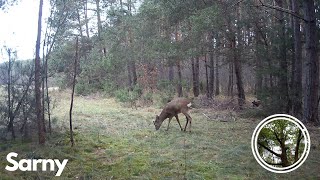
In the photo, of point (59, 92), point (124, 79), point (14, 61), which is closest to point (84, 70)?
point (124, 79)

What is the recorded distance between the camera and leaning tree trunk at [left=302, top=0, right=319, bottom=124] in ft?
27.0

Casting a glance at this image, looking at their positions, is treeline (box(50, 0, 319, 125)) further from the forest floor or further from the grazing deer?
the grazing deer

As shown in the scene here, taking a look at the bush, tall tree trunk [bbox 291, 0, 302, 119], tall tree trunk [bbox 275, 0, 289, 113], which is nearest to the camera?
tall tree trunk [bbox 291, 0, 302, 119]

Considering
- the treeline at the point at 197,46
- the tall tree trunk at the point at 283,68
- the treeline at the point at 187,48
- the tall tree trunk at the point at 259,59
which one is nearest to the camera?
the treeline at the point at 187,48

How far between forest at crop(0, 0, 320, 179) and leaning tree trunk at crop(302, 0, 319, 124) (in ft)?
0.08

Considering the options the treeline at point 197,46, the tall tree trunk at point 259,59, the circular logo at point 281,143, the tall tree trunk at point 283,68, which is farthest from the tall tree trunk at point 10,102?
the tall tree trunk at point 283,68

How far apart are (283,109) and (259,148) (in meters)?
6.54

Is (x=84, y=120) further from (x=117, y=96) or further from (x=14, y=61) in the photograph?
(x=117, y=96)

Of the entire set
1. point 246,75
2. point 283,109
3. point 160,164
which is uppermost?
point 246,75

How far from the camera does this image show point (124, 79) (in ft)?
62.8

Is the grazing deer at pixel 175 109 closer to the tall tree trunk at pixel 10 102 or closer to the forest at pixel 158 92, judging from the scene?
the forest at pixel 158 92

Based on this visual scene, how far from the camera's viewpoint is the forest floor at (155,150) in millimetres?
5281

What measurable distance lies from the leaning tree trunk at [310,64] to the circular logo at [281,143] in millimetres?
5893

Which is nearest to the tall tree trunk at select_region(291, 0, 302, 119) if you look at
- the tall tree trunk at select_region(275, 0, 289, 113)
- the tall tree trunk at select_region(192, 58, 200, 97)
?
the tall tree trunk at select_region(275, 0, 289, 113)
